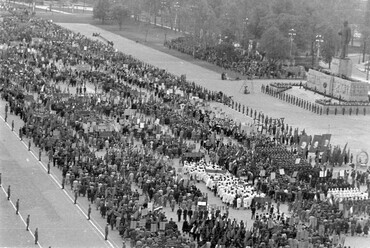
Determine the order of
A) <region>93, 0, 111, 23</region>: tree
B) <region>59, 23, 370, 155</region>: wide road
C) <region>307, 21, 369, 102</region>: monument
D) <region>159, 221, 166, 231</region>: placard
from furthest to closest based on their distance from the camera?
1. <region>93, 0, 111, 23</region>: tree
2. <region>307, 21, 369, 102</region>: monument
3. <region>59, 23, 370, 155</region>: wide road
4. <region>159, 221, 166, 231</region>: placard

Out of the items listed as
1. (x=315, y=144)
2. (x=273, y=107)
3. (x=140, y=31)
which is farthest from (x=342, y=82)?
(x=140, y=31)

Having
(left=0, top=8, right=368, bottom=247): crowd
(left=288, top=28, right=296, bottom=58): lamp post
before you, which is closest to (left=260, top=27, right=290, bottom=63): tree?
(left=288, top=28, right=296, bottom=58): lamp post

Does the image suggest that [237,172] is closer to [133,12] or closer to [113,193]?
[113,193]

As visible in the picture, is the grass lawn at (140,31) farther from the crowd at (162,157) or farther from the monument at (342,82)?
the crowd at (162,157)

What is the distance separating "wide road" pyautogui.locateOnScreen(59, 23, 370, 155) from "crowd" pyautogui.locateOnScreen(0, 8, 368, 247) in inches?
116

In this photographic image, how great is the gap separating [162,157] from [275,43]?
5189cm

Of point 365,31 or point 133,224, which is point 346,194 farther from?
point 365,31

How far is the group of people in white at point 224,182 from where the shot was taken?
41.1 metres

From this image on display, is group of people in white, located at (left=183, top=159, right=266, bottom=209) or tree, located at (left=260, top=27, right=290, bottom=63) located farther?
tree, located at (left=260, top=27, right=290, bottom=63)

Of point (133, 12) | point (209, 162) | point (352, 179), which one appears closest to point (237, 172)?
point (209, 162)

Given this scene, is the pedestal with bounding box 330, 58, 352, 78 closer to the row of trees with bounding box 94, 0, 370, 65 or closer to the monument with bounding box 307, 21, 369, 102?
the monument with bounding box 307, 21, 369, 102

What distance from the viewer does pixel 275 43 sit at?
97000 mm

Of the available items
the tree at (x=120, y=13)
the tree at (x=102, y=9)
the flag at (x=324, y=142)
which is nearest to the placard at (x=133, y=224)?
the flag at (x=324, y=142)

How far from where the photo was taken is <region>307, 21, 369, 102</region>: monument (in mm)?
73125
